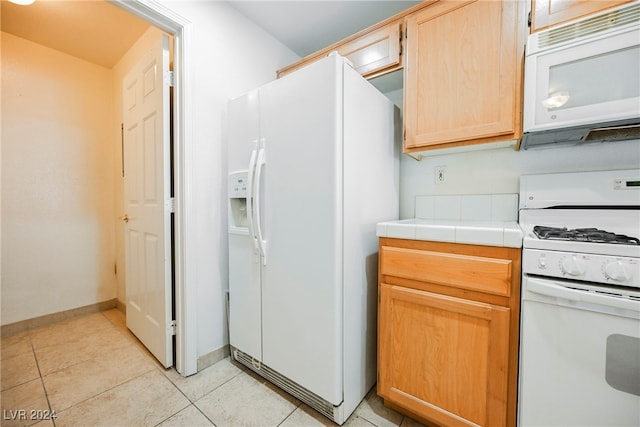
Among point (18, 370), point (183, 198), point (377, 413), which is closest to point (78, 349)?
point (18, 370)

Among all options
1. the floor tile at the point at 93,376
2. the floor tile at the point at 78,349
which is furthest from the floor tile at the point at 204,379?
the floor tile at the point at 78,349

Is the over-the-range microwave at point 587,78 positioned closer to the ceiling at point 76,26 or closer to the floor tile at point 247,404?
the floor tile at point 247,404

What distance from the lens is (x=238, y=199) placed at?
1660 millimetres

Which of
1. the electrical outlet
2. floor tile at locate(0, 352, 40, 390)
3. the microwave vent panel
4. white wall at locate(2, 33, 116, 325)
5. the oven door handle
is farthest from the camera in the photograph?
white wall at locate(2, 33, 116, 325)

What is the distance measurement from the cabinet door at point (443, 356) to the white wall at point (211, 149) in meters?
1.13

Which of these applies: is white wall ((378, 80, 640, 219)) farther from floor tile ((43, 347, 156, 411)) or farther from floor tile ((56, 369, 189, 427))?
floor tile ((43, 347, 156, 411))

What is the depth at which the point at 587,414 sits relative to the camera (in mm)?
853

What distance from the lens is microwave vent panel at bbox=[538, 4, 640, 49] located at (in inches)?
37.8

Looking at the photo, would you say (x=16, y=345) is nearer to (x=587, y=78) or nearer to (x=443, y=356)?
(x=443, y=356)

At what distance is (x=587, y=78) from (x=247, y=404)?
218 cm

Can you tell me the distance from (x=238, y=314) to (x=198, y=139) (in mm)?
1154

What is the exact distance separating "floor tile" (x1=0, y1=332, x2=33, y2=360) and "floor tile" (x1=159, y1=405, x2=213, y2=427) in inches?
59.8

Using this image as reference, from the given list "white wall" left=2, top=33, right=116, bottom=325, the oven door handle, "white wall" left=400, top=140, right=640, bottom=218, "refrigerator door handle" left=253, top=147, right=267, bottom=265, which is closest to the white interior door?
"refrigerator door handle" left=253, top=147, right=267, bottom=265

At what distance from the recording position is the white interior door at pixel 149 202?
5.33 ft
